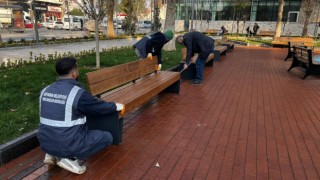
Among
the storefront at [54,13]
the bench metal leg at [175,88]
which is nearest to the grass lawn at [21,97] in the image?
the bench metal leg at [175,88]

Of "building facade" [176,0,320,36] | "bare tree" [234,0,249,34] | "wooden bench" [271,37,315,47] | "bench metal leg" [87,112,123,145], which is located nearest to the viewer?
"bench metal leg" [87,112,123,145]

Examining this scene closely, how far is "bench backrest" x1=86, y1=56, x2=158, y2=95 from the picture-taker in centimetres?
372

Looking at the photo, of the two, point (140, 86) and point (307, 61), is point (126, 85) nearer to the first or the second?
point (140, 86)

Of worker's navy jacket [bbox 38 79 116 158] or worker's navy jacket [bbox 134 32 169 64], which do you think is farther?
worker's navy jacket [bbox 134 32 169 64]

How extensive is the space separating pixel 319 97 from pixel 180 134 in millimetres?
4000

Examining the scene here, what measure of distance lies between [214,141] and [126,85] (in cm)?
185

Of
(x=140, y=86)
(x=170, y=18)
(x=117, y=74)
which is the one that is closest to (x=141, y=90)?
(x=140, y=86)

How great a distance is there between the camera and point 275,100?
614cm

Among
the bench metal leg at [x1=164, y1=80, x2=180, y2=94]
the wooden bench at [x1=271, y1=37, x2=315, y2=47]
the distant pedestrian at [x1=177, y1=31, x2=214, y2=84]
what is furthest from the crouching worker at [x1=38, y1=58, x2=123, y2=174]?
the wooden bench at [x1=271, y1=37, x2=315, y2=47]

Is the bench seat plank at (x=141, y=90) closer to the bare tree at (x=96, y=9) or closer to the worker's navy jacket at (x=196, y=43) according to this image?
the worker's navy jacket at (x=196, y=43)

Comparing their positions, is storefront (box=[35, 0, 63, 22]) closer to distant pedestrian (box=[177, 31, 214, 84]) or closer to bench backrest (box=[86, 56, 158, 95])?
distant pedestrian (box=[177, 31, 214, 84])

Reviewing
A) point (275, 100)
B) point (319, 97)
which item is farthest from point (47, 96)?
point (319, 97)

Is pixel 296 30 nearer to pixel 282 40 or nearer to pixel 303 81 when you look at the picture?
pixel 282 40

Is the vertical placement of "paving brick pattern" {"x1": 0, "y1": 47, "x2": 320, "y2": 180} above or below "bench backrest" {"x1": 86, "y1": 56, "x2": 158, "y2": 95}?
below
